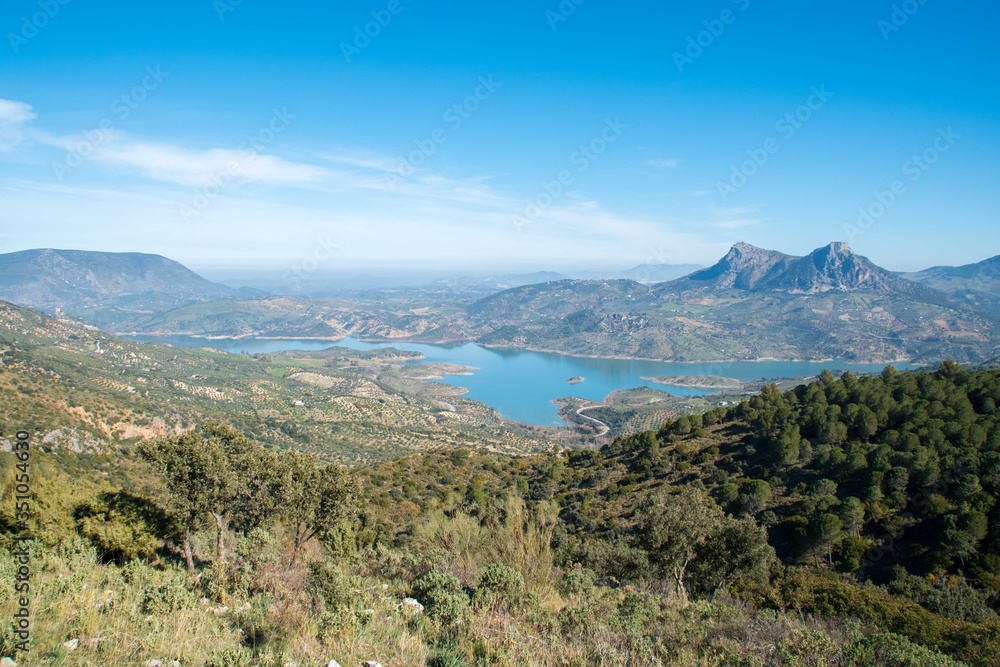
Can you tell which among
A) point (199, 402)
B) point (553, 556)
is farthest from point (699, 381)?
point (553, 556)

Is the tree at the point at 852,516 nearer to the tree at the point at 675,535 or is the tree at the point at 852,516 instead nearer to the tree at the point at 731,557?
the tree at the point at 731,557

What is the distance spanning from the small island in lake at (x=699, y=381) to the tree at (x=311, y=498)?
141m

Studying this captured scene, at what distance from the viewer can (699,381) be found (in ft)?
478

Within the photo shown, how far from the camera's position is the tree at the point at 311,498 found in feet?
44.4

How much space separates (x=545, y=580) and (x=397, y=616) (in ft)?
18.4

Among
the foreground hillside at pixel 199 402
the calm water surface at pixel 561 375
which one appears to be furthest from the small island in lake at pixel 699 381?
the foreground hillside at pixel 199 402

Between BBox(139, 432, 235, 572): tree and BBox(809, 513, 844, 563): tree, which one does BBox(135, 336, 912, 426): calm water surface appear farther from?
BBox(139, 432, 235, 572): tree

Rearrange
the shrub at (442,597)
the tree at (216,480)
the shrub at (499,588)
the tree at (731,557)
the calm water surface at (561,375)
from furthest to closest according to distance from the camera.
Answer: the calm water surface at (561,375) → the tree at (731,557) → the tree at (216,480) → the shrub at (499,588) → the shrub at (442,597)

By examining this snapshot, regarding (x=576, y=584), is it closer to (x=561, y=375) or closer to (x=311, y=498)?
(x=311, y=498)

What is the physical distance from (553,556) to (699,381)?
14181 centimetres

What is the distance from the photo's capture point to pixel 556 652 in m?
6.36

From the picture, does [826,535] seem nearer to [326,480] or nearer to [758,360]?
[326,480]

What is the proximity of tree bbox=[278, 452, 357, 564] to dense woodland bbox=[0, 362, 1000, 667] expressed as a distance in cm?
6

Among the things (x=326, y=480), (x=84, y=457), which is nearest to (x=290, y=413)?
(x=84, y=457)
